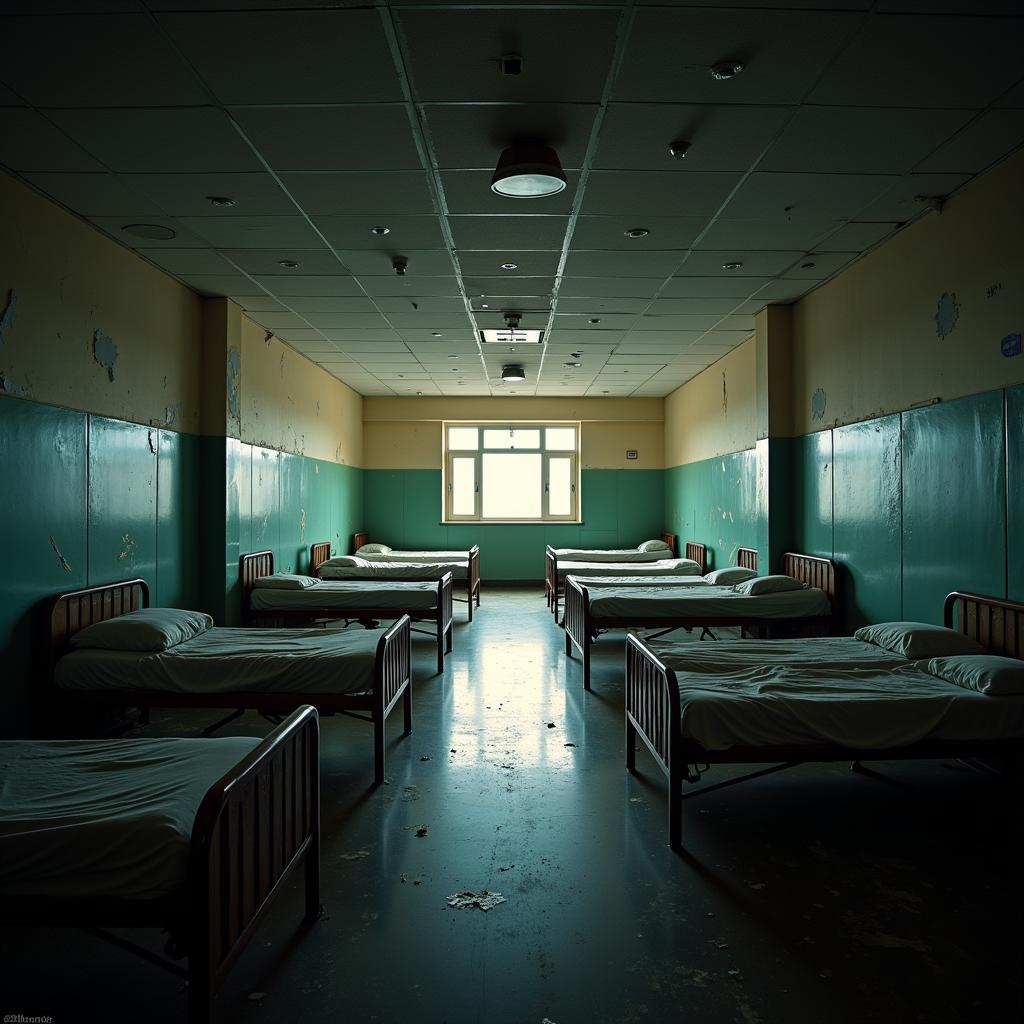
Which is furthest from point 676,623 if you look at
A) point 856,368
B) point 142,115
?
point 142,115

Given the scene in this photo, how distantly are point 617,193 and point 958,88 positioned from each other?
1.78 meters

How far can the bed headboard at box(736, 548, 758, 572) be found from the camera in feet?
25.2

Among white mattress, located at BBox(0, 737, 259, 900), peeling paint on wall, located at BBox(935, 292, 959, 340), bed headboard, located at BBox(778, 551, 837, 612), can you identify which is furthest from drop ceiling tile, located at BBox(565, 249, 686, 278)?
white mattress, located at BBox(0, 737, 259, 900)

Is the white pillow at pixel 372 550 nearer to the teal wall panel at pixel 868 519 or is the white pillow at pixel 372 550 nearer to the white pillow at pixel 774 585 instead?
the white pillow at pixel 774 585

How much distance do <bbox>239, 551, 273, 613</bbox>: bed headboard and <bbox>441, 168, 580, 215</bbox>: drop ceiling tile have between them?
13.0 feet

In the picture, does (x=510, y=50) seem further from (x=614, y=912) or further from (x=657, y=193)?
(x=614, y=912)

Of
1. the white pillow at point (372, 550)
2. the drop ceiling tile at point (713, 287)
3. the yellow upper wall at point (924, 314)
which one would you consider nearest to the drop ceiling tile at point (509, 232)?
the drop ceiling tile at point (713, 287)

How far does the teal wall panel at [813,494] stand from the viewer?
630 cm

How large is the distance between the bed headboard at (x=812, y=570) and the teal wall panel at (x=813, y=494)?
0.32 feet

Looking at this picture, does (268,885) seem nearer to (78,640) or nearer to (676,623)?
(78,640)

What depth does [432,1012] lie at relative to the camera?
2.10 meters

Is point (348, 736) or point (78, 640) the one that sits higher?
point (78, 640)

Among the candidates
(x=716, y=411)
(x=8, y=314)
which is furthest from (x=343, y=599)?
(x=716, y=411)

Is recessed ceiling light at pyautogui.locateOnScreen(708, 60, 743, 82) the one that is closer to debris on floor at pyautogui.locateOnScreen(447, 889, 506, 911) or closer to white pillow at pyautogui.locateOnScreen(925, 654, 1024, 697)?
white pillow at pyautogui.locateOnScreen(925, 654, 1024, 697)
